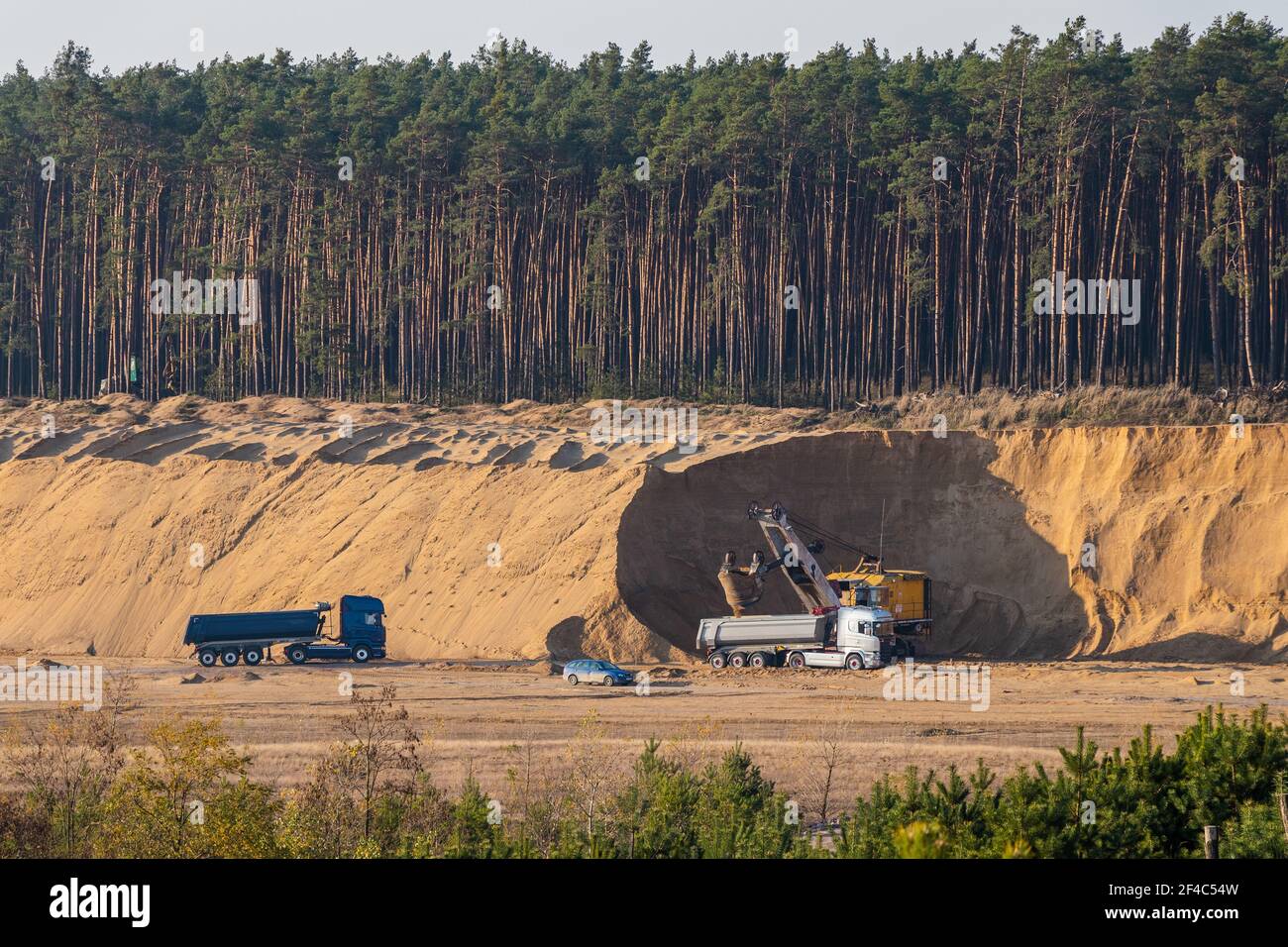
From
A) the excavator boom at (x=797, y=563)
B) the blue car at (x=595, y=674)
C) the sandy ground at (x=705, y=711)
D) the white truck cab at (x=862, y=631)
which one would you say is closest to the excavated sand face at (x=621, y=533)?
the sandy ground at (x=705, y=711)

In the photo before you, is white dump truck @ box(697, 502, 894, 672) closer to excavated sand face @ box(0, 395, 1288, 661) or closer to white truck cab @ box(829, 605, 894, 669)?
white truck cab @ box(829, 605, 894, 669)

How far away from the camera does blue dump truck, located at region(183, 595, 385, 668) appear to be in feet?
144

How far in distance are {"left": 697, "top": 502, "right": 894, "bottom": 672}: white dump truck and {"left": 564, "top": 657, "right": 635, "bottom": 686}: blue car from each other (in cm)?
423

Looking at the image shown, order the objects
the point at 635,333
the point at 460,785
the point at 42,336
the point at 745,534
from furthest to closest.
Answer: the point at 42,336 < the point at 635,333 < the point at 745,534 < the point at 460,785

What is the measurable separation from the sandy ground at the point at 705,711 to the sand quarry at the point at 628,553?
22 centimetres

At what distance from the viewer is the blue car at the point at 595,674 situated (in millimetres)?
38906

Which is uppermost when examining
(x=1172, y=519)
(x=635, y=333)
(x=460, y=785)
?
(x=635, y=333)

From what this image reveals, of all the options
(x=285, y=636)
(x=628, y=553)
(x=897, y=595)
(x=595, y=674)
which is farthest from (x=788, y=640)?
(x=285, y=636)

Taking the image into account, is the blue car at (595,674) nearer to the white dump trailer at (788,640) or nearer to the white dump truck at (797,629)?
the white dump trailer at (788,640)

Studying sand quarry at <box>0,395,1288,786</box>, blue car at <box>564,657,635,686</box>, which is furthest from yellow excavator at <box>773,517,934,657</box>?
blue car at <box>564,657,635,686</box>
